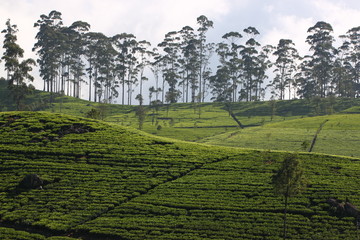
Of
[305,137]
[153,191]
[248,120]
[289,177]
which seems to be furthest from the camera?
Answer: [248,120]

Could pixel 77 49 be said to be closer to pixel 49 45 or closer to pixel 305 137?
pixel 49 45

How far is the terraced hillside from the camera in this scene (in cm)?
8331

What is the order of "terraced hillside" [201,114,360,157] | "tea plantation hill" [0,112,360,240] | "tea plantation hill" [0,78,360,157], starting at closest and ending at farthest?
"tea plantation hill" [0,112,360,240], "terraced hillside" [201,114,360,157], "tea plantation hill" [0,78,360,157]

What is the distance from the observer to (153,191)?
52.4 m

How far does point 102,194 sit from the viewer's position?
5116cm

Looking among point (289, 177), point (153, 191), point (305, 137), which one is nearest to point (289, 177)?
point (289, 177)

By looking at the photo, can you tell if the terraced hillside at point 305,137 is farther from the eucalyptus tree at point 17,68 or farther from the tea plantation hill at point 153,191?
the eucalyptus tree at point 17,68

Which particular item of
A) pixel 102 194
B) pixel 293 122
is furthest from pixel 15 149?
pixel 293 122

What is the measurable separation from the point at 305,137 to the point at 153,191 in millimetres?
52859

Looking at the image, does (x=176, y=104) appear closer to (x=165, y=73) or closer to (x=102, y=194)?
(x=165, y=73)

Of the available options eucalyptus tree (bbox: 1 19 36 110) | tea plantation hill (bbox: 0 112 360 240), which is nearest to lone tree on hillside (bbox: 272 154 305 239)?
tea plantation hill (bbox: 0 112 360 240)

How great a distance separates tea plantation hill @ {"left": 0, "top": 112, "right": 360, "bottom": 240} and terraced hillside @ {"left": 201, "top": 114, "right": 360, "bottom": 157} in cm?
1935

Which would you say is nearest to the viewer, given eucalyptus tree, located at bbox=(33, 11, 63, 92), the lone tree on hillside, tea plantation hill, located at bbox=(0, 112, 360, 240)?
the lone tree on hillside

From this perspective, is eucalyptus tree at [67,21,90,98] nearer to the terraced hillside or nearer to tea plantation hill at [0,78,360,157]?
tea plantation hill at [0,78,360,157]
